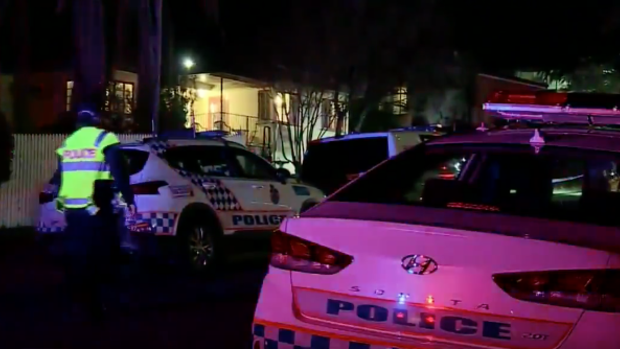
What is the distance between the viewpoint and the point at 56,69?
90.6 ft

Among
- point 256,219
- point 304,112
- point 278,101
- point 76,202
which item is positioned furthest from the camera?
point 278,101

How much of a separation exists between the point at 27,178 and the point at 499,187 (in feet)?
37.9

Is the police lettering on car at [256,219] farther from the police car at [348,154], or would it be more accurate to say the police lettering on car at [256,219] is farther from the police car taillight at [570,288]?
the police car taillight at [570,288]

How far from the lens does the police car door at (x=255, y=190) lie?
1098cm

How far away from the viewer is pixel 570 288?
3.49 m

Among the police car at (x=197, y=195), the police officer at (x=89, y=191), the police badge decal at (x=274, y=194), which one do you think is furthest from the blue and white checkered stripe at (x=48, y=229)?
the police badge decal at (x=274, y=194)

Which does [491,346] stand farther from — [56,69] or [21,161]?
[56,69]

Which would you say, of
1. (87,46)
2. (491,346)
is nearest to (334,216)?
(491,346)

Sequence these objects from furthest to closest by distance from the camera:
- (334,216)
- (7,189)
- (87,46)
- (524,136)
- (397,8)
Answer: (397,8) < (87,46) < (7,189) < (524,136) < (334,216)

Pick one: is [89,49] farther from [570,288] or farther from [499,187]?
[570,288]

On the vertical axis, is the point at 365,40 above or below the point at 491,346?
above

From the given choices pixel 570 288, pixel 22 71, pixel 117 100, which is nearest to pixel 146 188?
pixel 570 288

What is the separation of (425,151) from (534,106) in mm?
629

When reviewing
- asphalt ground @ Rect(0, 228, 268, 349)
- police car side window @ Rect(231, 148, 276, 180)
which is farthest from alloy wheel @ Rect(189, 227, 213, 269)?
police car side window @ Rect(231, 148, 276, 180)
